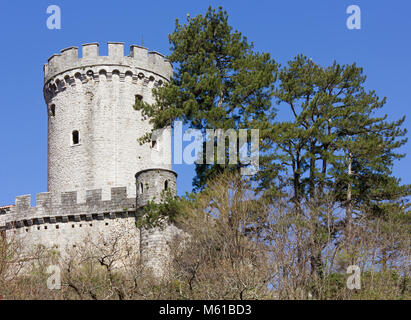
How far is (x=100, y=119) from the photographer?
3756 centimetres

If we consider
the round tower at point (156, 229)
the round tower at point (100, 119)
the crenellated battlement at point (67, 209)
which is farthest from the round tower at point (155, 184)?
the round tower at point (100, 119)

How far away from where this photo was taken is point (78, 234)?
109 ft

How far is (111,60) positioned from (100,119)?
10.0 ft

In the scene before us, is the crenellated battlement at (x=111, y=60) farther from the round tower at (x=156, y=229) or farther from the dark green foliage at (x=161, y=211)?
the dark green foliage at (x=161, y=211)

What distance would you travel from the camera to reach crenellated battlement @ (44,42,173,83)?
3862cm

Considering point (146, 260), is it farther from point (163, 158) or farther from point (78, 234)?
point (163, 158)

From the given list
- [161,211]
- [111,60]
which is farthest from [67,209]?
[111,60]

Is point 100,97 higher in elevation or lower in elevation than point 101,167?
higher

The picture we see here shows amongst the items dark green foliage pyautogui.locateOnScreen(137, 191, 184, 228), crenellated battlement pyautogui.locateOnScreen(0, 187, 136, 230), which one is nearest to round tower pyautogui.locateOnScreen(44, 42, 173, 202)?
crenellated battlement pyautogui.locateOnScreen(0, 187, 136, 230)

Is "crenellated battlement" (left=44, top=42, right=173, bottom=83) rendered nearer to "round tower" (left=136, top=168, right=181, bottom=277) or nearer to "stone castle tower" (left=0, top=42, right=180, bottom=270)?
"stone castle tower" (left=0, top=42, right=180, bottom=270)

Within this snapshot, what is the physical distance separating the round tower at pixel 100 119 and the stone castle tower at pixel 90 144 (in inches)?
1.8

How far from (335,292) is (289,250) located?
1948 millimetres

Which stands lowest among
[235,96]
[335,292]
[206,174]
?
[335,292]
